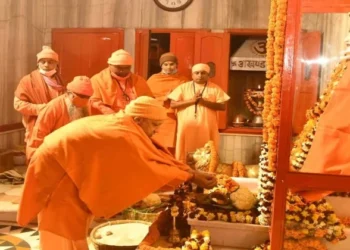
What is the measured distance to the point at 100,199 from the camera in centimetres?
288

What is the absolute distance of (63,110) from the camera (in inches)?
188

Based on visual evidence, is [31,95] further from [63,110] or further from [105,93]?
[63,110]

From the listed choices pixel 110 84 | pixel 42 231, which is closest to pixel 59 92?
pixel 110 84

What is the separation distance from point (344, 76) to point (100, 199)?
1807 millimetres

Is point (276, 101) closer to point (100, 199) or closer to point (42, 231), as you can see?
point (100, 199)

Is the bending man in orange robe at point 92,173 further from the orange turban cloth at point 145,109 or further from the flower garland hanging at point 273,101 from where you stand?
the flower garland hanging at point 273,101

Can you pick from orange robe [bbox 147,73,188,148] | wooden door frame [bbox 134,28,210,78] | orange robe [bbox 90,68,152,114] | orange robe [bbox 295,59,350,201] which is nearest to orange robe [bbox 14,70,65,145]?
orange robe [bbox 90,68,152,114]

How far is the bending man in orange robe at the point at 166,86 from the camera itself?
22.0 ft

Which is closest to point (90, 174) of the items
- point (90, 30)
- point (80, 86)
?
point (80, 86)

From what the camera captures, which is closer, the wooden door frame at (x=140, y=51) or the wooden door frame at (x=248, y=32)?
the wooden door frame at (x=248, y=32)

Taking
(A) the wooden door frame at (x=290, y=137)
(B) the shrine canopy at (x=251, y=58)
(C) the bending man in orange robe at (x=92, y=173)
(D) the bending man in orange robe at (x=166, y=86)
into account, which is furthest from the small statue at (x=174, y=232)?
(B) the shrine canopy at (x=251, y=58)

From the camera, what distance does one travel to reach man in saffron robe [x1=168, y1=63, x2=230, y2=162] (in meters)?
6.02

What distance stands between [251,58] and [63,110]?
4.01 metres

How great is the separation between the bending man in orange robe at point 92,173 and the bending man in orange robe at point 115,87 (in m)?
2.76
